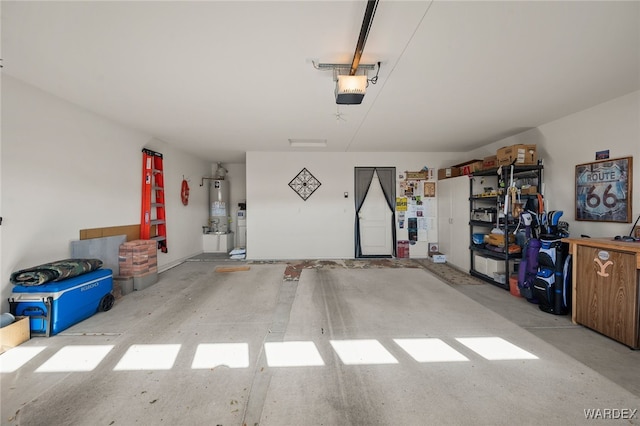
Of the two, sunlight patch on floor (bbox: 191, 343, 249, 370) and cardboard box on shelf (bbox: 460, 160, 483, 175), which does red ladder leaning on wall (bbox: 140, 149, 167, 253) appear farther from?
cardboard box on shelf (bbox: 460, 160, 483, 175)

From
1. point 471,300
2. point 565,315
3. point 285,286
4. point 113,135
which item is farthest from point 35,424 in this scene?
point 565,315

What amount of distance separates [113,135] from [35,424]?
3737mm

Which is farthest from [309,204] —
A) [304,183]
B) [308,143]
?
[308,143]

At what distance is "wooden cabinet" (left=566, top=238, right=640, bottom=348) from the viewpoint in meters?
2.06

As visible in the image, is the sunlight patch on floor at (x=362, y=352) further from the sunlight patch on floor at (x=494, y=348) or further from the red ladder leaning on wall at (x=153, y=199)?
the red ladder leaning on wall at (x=153, y=199)

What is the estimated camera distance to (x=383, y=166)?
582 cm

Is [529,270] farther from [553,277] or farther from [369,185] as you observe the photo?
[369,185]

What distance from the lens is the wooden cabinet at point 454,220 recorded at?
4.62 metres

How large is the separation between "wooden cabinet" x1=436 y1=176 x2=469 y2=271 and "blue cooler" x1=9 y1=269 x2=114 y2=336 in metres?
6.13

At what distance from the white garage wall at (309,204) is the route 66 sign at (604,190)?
2815 mm

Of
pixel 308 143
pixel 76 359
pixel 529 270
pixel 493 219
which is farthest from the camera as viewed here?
pixel 308 143

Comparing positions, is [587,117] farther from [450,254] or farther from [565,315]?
[450,254]

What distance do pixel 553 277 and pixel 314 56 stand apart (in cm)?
385

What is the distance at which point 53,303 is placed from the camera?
2.32m
